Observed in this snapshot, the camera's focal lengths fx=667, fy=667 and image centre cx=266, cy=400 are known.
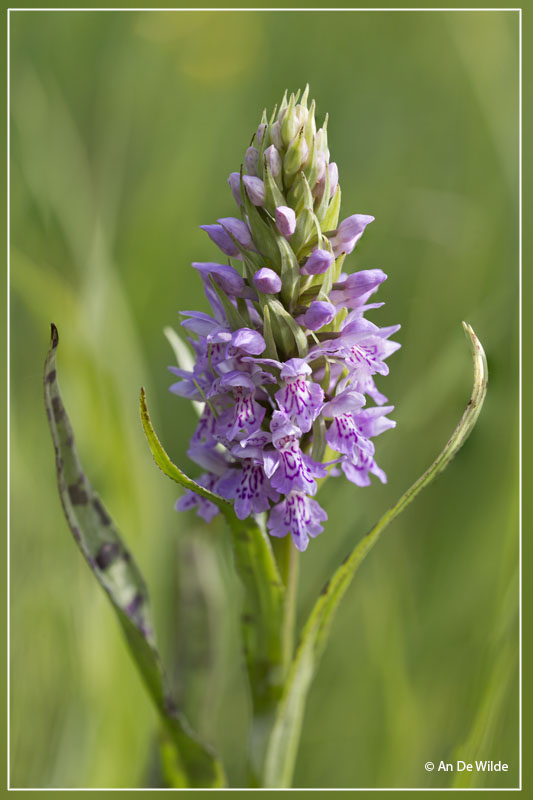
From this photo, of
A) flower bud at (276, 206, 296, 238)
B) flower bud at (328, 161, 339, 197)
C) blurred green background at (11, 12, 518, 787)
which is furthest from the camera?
blurred green background at (11, 12, 518, 787)

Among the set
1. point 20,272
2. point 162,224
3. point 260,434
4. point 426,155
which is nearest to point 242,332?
point 260,434

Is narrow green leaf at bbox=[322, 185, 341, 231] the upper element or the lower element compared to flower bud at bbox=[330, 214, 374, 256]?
upper

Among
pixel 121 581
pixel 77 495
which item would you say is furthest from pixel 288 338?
pixel 121 581

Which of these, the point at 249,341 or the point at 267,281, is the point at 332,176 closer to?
the point at 267,281

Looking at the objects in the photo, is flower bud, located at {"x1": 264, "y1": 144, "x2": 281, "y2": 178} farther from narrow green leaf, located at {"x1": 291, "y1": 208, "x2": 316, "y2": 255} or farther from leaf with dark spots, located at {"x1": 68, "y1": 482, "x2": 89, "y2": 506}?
leaf with dark spots, located at {"x1": 68, "y1": 482, "x2": 89, "y2": 506}

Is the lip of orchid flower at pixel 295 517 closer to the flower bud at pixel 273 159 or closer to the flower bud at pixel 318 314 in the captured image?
the flower bud at pixel 318 314

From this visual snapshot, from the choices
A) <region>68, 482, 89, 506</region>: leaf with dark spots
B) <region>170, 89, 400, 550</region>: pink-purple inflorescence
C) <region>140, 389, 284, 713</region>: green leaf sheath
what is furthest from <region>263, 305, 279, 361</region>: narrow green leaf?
<region>68, 482, 89, 506</region>: leaf with dark spots
